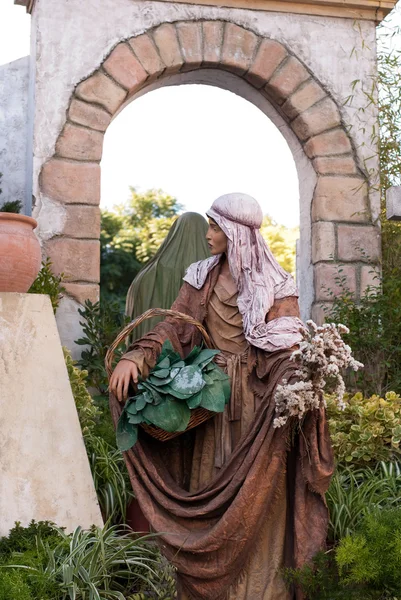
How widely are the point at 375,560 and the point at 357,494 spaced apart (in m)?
1.04

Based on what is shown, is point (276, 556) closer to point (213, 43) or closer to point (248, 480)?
point (248, 480)

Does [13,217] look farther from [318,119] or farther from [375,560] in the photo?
[318,119]

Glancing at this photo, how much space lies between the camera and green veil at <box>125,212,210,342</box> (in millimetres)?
6195

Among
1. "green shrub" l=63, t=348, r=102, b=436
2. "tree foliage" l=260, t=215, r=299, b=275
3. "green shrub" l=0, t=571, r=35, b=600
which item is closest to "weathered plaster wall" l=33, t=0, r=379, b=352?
"green shrub" l=63, t=348, r=102, b=436

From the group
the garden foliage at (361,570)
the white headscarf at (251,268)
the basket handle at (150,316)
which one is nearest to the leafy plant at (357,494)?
the garden foliage at (361,570)

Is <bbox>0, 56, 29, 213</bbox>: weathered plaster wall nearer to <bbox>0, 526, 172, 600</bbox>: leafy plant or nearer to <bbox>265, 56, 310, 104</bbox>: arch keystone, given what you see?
<bbox>265, 56, 310, 104</bbox>: arch keystone

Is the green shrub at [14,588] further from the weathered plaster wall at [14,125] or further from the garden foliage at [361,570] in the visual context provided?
the weathered plaster wall at [14,125]

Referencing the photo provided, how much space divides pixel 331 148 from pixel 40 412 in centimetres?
322

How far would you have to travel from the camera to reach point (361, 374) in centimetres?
626

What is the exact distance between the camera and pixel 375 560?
11.9ft

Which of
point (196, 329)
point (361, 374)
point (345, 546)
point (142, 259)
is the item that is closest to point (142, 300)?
point (361, 374)

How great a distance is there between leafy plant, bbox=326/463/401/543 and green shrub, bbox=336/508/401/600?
460 mm

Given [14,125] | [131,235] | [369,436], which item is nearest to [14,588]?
[369,436]

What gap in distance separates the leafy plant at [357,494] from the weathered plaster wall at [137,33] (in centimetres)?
184
